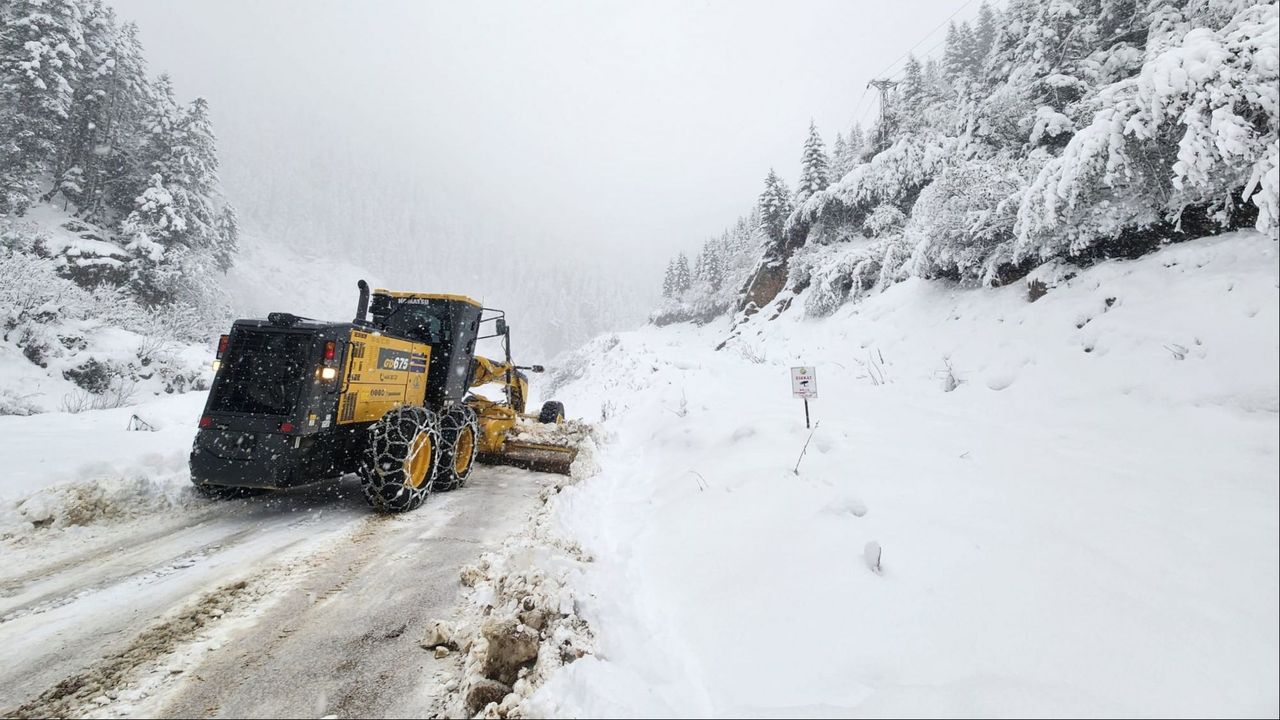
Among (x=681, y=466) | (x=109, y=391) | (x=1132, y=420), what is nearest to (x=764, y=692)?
(x=1132, y=420)

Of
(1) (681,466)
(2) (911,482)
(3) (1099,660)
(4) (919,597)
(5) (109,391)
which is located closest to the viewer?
(3) (1099,660)

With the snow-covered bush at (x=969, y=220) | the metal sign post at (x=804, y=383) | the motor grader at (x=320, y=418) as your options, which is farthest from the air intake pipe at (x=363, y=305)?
the snow-covered bush at (x=969, y=220)

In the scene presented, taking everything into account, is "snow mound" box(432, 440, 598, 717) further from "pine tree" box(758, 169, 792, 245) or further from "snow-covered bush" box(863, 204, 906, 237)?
"pine tree" box(758, 169, 792, 245)

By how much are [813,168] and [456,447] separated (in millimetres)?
28268

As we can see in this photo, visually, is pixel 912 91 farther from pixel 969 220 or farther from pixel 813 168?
pixel 969 220

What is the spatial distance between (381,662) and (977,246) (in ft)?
31.6

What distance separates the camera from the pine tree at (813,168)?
2825cm

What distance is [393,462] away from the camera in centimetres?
541

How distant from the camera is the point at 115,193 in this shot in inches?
1019

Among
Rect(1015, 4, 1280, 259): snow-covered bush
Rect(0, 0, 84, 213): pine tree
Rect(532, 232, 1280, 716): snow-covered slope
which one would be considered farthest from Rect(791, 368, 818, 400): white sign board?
Rect(0, 0, 84, 213): pine tree

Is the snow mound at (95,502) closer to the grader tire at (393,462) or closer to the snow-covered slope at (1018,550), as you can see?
the grader tire at (393,462)

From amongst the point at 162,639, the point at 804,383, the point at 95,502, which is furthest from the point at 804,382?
the point at 95,502

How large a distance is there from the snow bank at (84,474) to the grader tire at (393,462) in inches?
89.2

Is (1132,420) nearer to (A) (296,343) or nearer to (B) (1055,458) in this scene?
(B) (1055,458)
